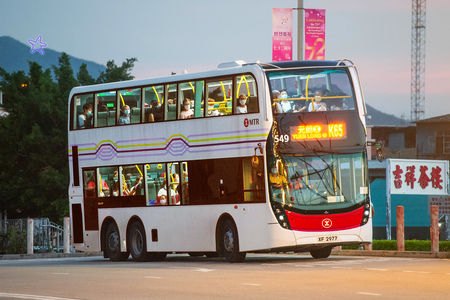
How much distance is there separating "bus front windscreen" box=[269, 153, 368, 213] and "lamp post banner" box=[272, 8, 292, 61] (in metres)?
9.33

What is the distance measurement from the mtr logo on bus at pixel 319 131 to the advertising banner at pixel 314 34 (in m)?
8.94

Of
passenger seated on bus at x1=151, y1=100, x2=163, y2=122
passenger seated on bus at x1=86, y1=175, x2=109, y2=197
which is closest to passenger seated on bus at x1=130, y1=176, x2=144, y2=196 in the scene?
passenger seated on bus at x1=86, y1=175, x2=109, y2=197

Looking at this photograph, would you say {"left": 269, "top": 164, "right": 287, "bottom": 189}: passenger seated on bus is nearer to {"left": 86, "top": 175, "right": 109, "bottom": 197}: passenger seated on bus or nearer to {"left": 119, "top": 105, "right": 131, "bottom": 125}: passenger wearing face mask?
{"left": 119, "top": 105, "right": 131, "bottom": 125}: passenger wearing face mask

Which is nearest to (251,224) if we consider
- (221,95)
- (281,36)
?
(221,95)

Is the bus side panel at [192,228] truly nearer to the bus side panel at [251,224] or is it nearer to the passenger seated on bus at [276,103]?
the bus side panel at [251,224]

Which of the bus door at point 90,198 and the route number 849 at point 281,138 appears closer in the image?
the route number 849 at point 281,138

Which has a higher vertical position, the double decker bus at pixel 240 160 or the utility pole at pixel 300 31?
the utility pole at pixel 300 31

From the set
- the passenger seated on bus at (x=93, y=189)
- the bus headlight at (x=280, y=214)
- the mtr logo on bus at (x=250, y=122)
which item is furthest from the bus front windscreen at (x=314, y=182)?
the passenger seated on bus at (x=93, y=189)

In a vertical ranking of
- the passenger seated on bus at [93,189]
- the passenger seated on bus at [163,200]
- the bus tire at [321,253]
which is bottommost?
the bus tire at [321,253]

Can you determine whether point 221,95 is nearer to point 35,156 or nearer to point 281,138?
A: point 281,138

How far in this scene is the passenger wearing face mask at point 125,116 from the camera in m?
26.8

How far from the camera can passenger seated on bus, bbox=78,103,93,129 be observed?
92.0 ft

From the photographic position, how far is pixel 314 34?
32250 mm

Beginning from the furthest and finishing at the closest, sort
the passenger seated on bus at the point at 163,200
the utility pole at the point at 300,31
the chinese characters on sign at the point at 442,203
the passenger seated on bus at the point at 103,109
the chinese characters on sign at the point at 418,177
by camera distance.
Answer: the chinese characters on sign at the point at 442,203 → the chinese characters on sign at the point at 418,177 → the utility pole at the point at 300,31 → the passenger seated on bus at the point at 103,109 → the passenger seated on bus at the point at 163,200
